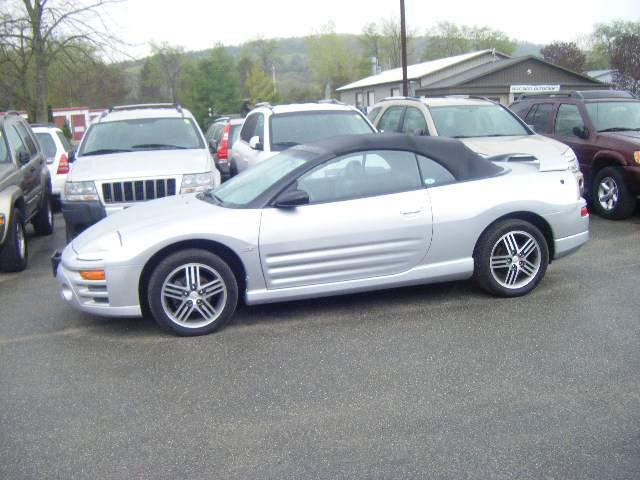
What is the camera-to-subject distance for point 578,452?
3326mm

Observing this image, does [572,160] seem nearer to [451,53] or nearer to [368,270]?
[368,270]

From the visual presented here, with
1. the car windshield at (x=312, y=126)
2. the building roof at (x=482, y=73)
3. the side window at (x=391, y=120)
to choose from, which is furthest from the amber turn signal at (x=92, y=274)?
the building roof at (x=482, y=73)

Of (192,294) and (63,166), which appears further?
(63,166)

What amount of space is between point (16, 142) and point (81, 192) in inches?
86.3

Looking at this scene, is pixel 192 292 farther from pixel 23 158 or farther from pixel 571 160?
pixel 571 160

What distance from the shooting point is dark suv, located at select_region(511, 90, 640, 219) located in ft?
30.9

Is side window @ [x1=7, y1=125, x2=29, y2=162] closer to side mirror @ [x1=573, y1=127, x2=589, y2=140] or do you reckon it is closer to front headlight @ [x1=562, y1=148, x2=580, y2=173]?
front headlight @ [x1=562, y1=148, x2=580, y2=173]

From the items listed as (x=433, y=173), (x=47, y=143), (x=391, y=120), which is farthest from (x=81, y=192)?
(x=47, y=143)

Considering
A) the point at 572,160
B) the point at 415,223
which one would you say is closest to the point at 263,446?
the point at 415,223

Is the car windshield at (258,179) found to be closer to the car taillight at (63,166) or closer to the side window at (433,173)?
the side window at (433,173)

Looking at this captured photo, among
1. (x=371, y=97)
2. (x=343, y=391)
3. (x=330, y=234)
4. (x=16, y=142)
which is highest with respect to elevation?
(x=371, y=97)

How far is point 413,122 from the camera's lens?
1044 centimetres

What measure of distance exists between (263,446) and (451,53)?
95.8 m

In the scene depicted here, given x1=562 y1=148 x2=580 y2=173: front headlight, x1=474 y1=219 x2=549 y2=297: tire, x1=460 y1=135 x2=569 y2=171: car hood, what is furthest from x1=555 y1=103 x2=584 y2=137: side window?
x1=474 y1=219 x2=549 y2=297: tire
